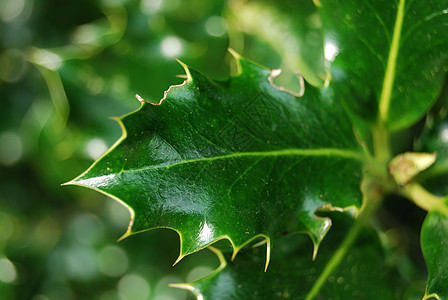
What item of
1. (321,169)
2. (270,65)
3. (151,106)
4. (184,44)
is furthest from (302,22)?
(151,106)

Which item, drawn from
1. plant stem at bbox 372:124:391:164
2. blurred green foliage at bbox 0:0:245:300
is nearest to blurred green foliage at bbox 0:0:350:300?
blurred green foliage at bbox 0:0:245:300

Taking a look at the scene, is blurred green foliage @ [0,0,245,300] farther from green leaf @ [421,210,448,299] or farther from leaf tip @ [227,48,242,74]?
green leaf @ [421,210,448,299]

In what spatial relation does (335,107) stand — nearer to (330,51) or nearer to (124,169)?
(330,51)

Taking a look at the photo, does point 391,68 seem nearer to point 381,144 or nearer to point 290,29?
point 381,144

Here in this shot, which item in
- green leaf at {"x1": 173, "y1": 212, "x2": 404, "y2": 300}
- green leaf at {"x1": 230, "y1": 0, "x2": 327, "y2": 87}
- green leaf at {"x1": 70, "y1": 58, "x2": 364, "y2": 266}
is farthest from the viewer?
green leaf at {"x1": 230, "y1": 0, "x2": 327, "y2": 87}

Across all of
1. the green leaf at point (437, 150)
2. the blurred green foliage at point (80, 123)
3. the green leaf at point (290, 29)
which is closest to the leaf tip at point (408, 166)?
the green leaf at point (437, 150)

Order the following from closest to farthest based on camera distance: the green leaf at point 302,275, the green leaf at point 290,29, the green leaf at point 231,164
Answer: the green leaf at point 231,164, the green leaf at point 302,275, the green leaf at point 290,29

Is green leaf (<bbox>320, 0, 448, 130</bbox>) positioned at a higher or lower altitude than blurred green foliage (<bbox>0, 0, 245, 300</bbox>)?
higher

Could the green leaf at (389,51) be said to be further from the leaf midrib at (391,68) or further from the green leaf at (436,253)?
the green leaf at (436,253)
